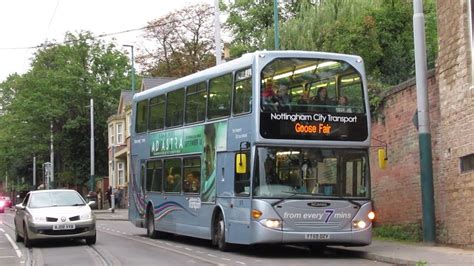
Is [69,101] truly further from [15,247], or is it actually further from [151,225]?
[15,247]

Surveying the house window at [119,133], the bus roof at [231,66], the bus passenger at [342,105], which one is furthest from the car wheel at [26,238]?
the house window at [119,133]

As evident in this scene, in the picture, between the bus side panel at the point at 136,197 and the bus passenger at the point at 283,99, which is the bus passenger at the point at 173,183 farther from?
the bus passenger at the point at 283,99

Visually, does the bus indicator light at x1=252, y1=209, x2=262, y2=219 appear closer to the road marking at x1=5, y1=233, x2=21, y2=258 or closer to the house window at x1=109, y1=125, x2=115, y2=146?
the road marking at x1=5, y1=233, x2=21, y2=258

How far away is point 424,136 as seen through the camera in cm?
1623

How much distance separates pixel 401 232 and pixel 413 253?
4177 mm

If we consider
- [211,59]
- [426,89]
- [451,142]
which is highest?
[211,59]

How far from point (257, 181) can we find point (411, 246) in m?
4.39

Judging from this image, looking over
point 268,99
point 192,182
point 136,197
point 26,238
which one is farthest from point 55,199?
point 268,99

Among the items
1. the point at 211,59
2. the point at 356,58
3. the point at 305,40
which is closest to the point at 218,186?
the point at 356,58

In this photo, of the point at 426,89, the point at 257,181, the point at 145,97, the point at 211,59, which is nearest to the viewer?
the point at 257,181

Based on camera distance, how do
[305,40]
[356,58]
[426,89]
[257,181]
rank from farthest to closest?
[305,40], [426,89], [356,58], [257,181]

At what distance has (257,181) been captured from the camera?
14.1m

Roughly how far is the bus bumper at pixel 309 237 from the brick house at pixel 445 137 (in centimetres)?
246

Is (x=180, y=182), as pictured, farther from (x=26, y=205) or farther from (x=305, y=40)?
(x=305, y=40)
